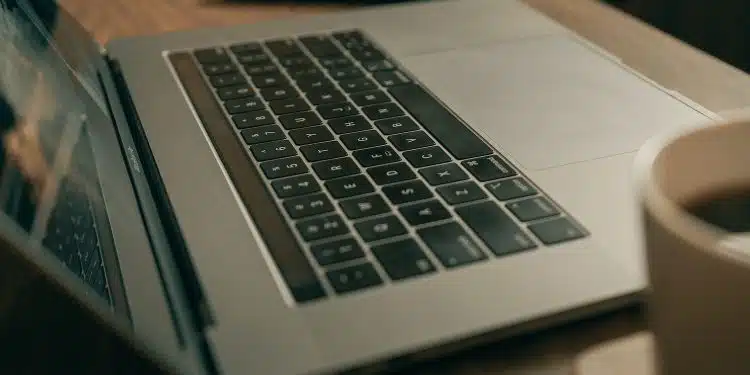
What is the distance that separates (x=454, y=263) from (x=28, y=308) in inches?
6.1

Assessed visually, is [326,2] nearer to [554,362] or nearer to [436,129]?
[436,129]

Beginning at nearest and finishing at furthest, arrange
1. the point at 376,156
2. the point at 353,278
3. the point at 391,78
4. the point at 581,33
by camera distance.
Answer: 1. the point at 353,278
2. the point at 376,156
3. the point at 391,78
4. the point at 581,33

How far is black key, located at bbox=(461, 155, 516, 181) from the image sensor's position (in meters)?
0.37

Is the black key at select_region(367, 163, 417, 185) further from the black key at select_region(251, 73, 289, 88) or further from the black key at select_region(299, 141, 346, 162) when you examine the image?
the black key at select_region(251, 73, 289, 88)

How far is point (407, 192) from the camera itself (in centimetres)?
36

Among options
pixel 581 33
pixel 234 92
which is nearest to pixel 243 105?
pixel 234 92

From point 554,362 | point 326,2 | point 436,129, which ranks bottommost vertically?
point 554,362

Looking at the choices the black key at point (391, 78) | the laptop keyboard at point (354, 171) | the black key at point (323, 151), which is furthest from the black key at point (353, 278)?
the black key at point (391, 78)

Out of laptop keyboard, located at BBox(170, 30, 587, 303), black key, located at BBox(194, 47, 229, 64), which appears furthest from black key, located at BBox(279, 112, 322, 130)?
black key, located at BBox(194, 47, 229, 64)

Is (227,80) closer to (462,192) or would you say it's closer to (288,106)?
(288,106)

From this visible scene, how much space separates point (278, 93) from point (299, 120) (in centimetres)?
5

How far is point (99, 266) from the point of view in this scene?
0.89ft

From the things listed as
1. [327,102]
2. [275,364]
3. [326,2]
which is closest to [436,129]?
[327,102]

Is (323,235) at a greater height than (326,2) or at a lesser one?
lesser
